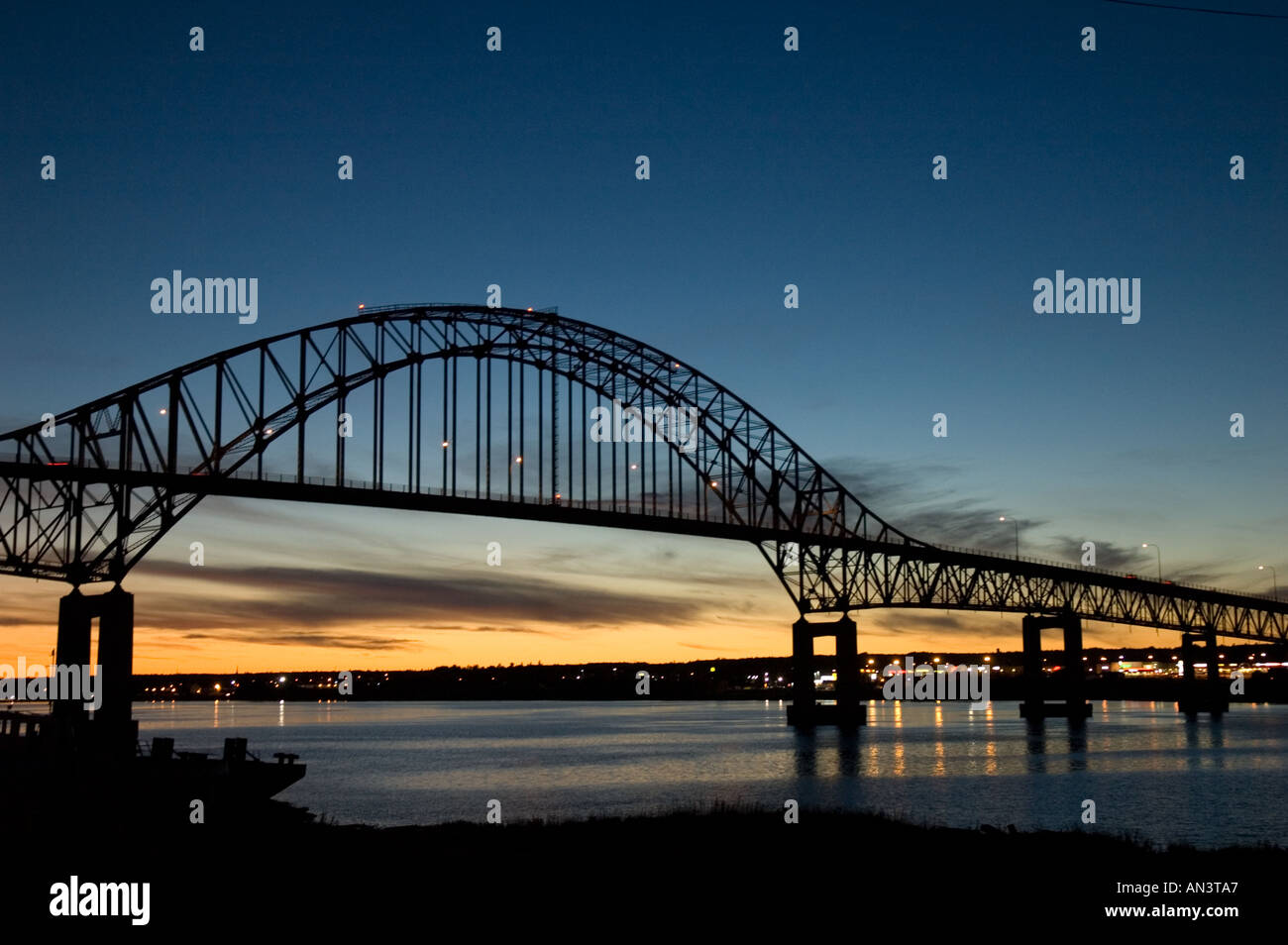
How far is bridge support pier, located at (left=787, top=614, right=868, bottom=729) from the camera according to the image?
361ft

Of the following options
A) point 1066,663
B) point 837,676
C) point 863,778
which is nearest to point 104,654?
point 863,778

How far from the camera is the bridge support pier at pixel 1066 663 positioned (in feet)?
443

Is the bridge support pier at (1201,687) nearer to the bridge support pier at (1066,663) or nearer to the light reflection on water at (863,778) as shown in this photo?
the bridge support pier at (1066,663)

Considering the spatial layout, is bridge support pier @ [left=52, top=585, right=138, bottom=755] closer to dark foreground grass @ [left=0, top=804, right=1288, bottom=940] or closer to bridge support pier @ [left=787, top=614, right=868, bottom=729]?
dark foreground grass @ [left=0, top=804, right=1288, bottom=940]

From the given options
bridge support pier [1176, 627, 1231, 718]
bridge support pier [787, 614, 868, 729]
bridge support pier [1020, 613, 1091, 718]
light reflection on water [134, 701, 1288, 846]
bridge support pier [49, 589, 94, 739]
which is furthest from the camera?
bridge support pier [1176, 627, 1231, 718]

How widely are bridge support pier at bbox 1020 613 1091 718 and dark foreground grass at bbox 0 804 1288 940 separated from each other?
111m

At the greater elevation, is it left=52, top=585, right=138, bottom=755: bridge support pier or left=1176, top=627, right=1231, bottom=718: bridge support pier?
left=52, top=585, right=138, bottom=755: bridge support pier

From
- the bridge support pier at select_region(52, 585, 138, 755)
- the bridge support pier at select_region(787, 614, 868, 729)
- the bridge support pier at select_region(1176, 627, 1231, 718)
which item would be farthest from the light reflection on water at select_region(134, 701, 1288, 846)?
the bridge support pier at select_region(1176, 627, 1231, 718)

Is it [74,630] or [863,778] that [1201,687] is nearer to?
[863,778]

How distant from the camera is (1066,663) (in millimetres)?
138875
